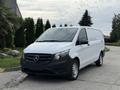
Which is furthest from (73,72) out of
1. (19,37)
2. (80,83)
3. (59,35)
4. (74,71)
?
(19,37)

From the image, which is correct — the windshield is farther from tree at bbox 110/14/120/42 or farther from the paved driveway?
tree at bbox 110/14/120/42

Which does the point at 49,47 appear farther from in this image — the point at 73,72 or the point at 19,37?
the point at 19,37

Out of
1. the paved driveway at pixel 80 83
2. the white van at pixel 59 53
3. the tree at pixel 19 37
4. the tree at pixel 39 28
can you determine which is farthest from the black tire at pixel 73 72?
the tree at pixel 39 28

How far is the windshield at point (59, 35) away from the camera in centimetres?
1074

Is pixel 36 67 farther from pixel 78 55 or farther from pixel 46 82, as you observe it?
pixel 78 55

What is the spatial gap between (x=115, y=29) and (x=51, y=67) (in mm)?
42303

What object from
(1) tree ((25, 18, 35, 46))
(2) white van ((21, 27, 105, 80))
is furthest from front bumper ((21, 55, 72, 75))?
(1) tree ((25, 18, 35, 46))

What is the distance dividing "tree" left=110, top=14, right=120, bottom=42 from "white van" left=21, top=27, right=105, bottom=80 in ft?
125

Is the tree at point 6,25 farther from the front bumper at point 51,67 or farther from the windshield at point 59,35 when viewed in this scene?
the front bumper at point 51,67

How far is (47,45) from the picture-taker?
10.1m

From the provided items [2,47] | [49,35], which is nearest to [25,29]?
[2,47]

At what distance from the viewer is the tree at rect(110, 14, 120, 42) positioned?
49.1m

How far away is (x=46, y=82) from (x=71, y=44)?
5.18ft

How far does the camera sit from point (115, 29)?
5044 centimetres
